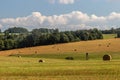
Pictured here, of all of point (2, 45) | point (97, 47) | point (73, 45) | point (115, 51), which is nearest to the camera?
point (115, 51)

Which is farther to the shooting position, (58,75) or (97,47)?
(97,47)

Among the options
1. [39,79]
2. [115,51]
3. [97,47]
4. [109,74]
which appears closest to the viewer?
[39,79]

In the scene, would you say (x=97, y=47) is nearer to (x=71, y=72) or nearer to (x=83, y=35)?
(x=83, y=35)

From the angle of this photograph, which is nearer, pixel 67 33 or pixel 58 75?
pixel 58 75

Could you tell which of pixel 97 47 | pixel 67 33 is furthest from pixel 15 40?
pixel 97 47

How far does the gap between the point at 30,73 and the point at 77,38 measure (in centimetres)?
8450

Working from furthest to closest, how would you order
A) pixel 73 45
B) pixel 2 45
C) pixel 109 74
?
pixel 2 45 → pixel 73 45 → pixel 109 74

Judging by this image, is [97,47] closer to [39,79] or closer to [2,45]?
[2,45]

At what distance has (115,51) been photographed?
77.7 m

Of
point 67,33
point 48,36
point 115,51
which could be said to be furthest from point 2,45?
point 115,51

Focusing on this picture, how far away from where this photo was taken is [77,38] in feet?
363

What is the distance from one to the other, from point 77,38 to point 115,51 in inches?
1337

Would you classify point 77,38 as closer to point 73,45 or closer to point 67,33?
point 67,33

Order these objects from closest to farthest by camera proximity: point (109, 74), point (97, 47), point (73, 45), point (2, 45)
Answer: point (109, 74), point (97, 47), point (73, 45), point (2, 45)
